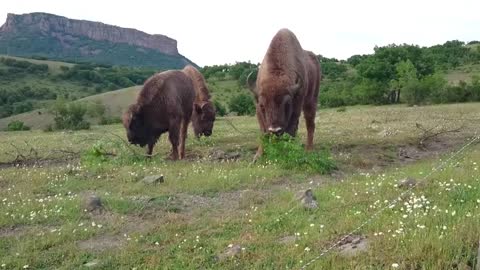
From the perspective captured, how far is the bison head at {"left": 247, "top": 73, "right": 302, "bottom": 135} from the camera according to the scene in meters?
11.8

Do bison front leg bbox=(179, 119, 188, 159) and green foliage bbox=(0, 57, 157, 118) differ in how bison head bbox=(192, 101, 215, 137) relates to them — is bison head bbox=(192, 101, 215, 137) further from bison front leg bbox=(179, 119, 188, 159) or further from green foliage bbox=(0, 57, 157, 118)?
green foliage bbox=(0, 57, 157, 118)

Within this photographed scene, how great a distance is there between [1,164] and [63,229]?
988 centimetres

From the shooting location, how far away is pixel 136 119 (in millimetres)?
14305

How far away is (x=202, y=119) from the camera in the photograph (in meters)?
19.9

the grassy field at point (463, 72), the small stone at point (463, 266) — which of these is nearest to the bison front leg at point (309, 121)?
the small stone at point (463, 266)

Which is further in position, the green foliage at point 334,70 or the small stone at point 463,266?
the green foliage at point 334,70

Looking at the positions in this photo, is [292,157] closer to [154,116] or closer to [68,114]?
[154,116]

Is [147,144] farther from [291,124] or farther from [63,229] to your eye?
[63,229]

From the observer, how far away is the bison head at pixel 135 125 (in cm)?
1422

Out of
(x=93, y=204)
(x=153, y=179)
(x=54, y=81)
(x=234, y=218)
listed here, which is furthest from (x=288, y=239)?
(x=54, y=81)

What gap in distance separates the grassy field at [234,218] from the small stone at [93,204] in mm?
85

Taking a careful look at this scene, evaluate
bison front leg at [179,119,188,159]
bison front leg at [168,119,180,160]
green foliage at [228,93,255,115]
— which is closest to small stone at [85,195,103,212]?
bison front leg at [168,119,180,160]

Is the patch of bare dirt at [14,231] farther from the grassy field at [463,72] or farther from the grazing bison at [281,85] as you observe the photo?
the grassy field at [463,72]

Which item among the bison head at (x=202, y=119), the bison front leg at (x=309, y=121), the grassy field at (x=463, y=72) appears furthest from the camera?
the grassy field at (x=463, y=72)
